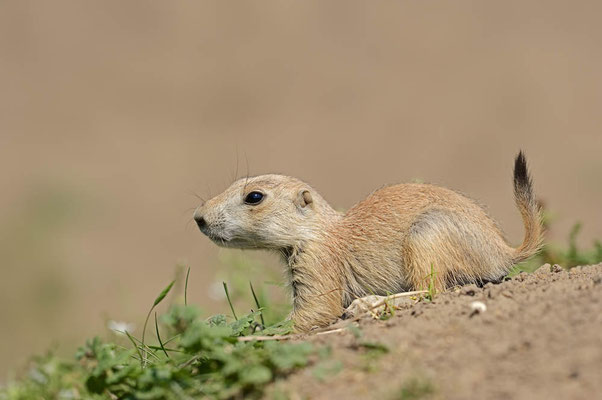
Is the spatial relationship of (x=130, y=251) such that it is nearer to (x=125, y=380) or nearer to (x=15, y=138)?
(x=15, y=138)

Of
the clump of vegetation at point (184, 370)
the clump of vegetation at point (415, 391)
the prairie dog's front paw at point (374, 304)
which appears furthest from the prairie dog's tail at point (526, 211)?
the clump of vegetation at point (415, 391)

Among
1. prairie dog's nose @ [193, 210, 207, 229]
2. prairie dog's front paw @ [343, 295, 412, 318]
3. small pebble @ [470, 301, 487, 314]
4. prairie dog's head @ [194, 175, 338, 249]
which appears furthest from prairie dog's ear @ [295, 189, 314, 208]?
small pebble @ [470, 301, 487, 314]

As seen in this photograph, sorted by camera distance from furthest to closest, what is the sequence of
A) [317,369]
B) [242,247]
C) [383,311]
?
[242,247] → [383,311] → [317,369]

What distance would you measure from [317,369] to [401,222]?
2.32m

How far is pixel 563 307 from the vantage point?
4.20 m

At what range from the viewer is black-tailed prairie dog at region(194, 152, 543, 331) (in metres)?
5.79

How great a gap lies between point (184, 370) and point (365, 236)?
7.59 ft

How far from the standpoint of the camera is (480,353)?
383cm

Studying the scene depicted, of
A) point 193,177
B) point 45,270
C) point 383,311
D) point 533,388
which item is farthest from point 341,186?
point 533,388

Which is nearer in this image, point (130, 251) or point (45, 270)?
point (45, 270)

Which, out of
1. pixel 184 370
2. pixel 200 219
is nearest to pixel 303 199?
pixel 200 219

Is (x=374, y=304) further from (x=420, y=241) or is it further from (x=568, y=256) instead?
(x=568, y=256)

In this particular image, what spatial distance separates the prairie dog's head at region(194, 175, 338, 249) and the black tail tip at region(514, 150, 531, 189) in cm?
147

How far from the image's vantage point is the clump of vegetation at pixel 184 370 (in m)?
3.98
